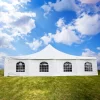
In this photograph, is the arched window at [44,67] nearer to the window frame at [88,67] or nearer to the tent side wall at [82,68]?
Result: the tent side wall at [82,68]

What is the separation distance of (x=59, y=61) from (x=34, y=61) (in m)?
3.89

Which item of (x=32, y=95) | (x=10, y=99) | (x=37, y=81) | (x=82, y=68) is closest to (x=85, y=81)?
(x=82, y=68)

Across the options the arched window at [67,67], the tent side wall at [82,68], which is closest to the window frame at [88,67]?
the tent side wall at [82,68]

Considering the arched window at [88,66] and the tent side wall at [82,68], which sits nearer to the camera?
the tent side wall at [82,68]

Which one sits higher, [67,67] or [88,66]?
[88,66]

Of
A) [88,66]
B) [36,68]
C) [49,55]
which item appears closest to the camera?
[36,68]

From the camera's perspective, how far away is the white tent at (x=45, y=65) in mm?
34656

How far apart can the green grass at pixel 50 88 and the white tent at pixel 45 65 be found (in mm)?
2004

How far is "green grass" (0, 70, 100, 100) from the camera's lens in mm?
25750

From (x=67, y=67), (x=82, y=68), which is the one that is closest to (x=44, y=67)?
(x=67, y=67)

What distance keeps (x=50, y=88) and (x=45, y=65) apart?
7.40 m

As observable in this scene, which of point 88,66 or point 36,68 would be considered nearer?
point 36,68

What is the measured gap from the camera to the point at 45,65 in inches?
1373

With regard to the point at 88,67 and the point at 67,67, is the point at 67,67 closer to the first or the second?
the point at 67,67
